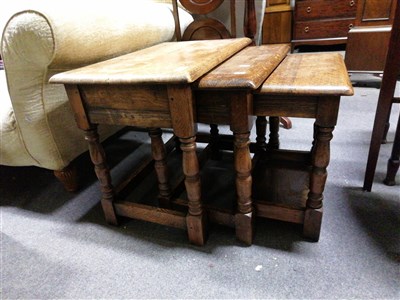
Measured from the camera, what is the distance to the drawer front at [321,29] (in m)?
2.27

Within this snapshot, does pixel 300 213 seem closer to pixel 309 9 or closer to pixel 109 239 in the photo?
pixel 109 239

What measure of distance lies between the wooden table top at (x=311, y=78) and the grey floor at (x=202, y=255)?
43cm

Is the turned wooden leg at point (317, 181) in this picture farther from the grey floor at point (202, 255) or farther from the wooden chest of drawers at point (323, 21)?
the wooden chest of drawers at point (323, 21)

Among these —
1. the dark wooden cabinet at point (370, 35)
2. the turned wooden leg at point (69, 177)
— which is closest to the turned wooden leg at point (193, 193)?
the turned wooden leg at point (69, 177)

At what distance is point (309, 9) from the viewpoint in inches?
90.7

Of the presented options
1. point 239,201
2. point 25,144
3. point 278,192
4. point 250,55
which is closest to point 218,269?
point 239,201

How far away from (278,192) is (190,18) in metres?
1.12

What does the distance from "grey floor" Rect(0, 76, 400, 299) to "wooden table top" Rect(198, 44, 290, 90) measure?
1.50 ft

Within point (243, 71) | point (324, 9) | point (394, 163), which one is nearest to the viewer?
point (243, 71)

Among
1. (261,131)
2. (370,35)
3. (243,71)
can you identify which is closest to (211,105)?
(243,71)

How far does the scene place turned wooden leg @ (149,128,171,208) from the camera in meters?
0.84

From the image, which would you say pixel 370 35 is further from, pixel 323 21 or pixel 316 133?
pixel 316 133

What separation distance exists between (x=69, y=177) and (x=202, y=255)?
61 centimetres

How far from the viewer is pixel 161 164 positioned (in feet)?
2.86
